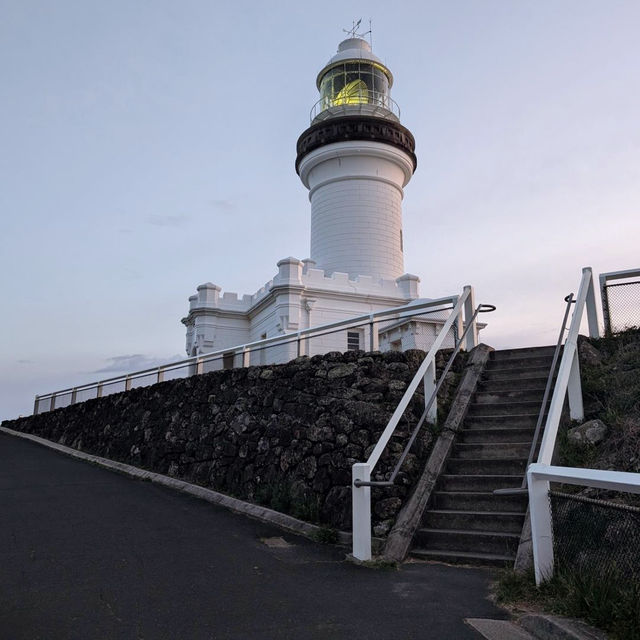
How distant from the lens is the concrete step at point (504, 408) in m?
7.33

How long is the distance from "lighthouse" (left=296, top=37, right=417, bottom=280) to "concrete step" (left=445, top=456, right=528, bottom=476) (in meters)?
13.7

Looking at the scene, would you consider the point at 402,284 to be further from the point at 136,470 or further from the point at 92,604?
the point at 92,604

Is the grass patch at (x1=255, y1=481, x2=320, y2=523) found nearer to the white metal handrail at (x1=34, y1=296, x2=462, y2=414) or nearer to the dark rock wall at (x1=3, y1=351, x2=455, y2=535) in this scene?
the dark rock wall at (x1=3, y1=351, x2=455, y2=535)

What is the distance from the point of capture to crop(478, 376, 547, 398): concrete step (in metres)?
→ 7.87

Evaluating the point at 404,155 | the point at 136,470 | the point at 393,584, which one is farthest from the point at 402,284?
the point at 393,584

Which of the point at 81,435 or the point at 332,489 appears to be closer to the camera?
the point at 332,489

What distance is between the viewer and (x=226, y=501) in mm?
8430

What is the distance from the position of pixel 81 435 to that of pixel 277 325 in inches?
259

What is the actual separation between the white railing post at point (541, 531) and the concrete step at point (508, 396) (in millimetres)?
3289

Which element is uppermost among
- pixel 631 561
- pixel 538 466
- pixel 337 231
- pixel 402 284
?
pixel 337 231

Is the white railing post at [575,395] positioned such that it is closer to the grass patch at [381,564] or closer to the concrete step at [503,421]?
the concrete step at [503,421]

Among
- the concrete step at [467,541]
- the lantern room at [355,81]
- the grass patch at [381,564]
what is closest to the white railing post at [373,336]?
the concrete step at [467,541]

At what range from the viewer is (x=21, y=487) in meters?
9.70

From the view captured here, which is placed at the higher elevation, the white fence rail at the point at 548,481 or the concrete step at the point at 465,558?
the white fence rail at the point at 548,481
